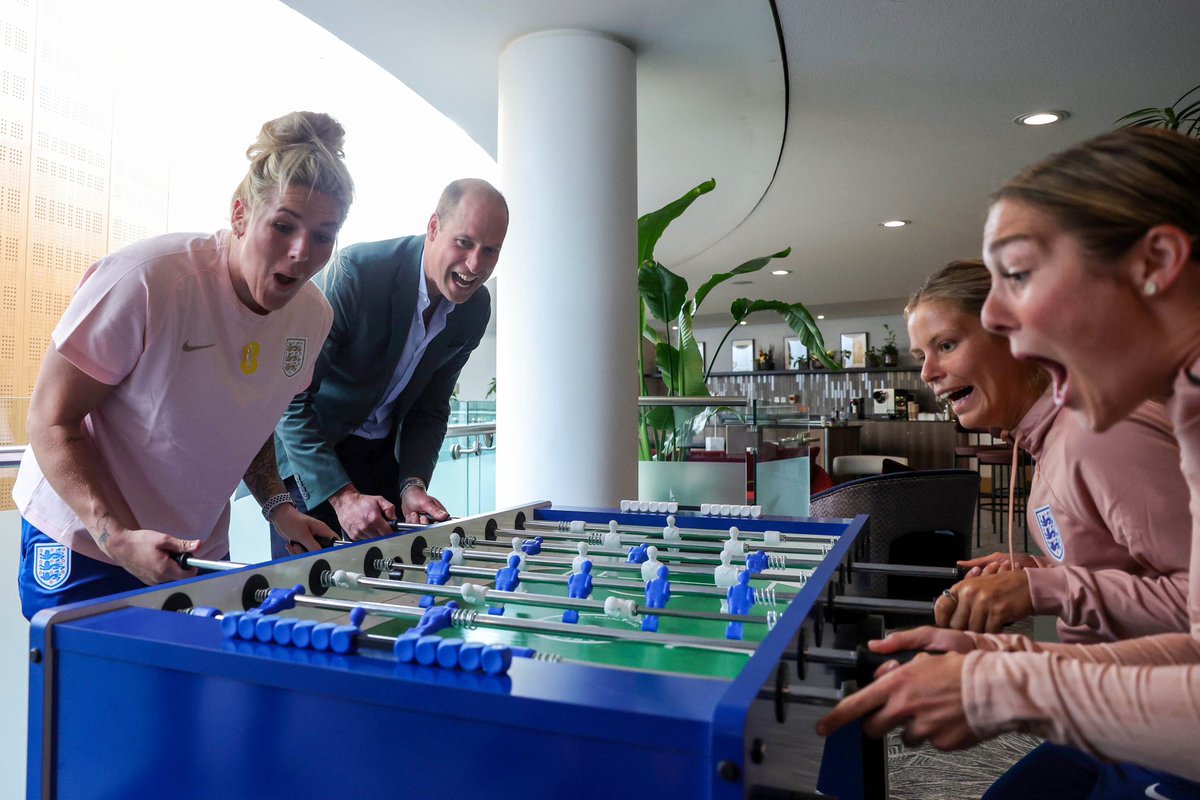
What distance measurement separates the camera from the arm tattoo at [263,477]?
1.80m

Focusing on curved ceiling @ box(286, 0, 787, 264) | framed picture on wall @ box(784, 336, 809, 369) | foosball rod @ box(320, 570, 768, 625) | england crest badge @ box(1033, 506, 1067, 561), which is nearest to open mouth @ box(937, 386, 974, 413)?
england crest badge @ box(1033, 506, 1067, 561)

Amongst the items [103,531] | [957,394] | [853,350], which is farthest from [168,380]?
[853,350]

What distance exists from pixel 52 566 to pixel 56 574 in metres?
0.02

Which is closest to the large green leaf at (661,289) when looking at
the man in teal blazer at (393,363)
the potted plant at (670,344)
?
the potted plant at (670,344)

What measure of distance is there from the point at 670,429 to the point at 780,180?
217 cm

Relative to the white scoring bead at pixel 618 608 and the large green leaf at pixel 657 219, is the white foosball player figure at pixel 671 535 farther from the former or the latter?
the large green leaf at pixel 657 219

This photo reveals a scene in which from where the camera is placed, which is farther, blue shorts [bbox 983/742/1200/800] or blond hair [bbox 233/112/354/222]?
blond hair [bbox 233/112/354/222]

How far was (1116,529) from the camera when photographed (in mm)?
1221

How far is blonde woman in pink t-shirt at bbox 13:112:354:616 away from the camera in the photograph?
1.37 meters

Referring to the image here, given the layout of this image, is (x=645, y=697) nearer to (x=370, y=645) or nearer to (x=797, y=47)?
(x=370, y=645)

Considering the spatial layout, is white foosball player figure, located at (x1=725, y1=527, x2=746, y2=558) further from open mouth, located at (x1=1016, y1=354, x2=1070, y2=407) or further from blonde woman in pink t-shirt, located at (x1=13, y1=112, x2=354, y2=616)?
blonde woman in pink t-shirt, located at (x1=13, y1=112, x2=354, y2=616)

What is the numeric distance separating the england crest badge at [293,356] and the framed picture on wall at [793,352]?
1071 centimetres

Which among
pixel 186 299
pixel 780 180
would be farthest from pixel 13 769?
pixel 780 180

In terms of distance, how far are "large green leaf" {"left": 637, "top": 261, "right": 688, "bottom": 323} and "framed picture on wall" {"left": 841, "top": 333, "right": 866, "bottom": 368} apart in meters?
8.23
